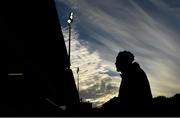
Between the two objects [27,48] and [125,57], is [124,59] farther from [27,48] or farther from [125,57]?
[27,48]

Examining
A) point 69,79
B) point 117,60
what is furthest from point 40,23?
point 69,79

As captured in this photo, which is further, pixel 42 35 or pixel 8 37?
pixel 42 35

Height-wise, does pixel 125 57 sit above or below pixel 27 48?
below

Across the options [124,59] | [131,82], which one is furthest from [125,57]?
[131,82]

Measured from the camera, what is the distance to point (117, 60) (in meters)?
5.17

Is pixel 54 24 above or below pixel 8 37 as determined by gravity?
→ above

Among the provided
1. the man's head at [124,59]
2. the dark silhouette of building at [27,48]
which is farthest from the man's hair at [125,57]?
the dark silhouette of building at [27,48]

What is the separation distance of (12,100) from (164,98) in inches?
157

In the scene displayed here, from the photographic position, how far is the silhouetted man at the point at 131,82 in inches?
191

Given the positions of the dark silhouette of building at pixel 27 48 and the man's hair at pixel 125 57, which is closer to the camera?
the man's hair at pixel 125 57

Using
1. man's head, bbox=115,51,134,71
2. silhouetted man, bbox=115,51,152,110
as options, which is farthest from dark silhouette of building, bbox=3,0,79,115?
man's head, bbox=115,51,134,71

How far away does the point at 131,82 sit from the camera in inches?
202

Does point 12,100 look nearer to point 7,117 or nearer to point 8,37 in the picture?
point 8,37

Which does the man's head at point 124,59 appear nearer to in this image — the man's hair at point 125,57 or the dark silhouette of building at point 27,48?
the man's hair at point 125,57
